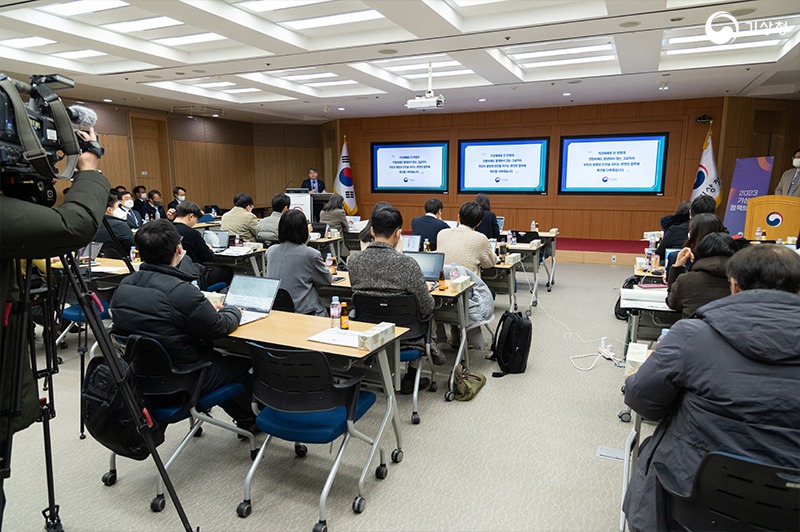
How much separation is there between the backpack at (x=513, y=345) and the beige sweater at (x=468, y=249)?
62cm

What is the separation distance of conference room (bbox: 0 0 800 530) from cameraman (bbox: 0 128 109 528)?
66 millimetres

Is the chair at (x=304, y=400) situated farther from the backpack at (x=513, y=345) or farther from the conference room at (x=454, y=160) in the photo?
the backpack at (x=513, y=345)

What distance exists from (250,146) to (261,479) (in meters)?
12.0

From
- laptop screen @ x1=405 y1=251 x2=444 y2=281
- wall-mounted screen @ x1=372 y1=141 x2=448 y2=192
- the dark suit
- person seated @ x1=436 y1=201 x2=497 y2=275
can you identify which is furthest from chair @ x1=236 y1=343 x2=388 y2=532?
wall-mounted screen @ x1=372 y1=141 x2=448 y2=192

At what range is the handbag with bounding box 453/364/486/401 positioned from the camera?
363 centimetres

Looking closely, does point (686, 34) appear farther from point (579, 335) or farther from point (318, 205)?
point (318, 205)

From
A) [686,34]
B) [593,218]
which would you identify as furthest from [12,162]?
[593,218]

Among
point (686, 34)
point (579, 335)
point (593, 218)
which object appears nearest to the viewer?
point (579, 335)

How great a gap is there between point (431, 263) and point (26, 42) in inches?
236

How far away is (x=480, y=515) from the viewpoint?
234cm

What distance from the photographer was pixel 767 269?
5.07 ft

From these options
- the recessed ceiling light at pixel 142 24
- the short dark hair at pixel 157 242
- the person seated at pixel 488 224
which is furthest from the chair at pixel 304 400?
the recessed ceiling light at pixel 142 24

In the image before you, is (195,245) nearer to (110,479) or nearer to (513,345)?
(110,479)

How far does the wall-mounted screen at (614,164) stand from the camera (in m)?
8.93
